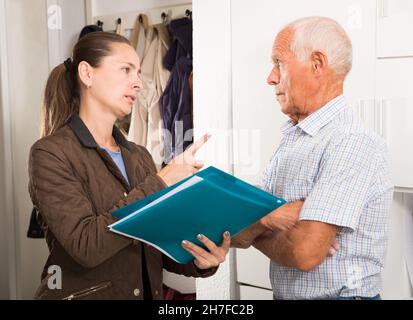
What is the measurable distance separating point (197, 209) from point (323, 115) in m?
0.29

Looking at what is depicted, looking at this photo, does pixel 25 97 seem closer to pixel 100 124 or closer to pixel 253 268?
pixel 100 124

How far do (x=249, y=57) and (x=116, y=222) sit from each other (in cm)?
42

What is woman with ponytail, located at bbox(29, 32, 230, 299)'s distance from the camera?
750mm

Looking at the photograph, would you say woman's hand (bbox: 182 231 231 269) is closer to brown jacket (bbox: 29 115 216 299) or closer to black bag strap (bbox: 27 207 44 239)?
brown jacket (bbox: 29 115 216 299)

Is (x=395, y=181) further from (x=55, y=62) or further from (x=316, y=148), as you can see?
(x=55, y=62)

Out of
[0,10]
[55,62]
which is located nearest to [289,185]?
[55,62]

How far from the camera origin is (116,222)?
0.72 metres

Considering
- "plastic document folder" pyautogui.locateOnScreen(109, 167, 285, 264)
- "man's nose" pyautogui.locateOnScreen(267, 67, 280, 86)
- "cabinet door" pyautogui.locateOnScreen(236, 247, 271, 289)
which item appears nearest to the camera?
"plastic document folder" pyautogui.locateOnScreen(109, 167, 285, 264)

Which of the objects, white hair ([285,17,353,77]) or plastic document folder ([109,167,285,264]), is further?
white hair ([285,17,353,77])

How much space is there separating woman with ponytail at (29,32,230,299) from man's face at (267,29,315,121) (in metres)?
0.17

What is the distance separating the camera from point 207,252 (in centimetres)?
79

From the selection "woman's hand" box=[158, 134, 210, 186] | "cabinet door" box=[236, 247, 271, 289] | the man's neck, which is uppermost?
the man's neck

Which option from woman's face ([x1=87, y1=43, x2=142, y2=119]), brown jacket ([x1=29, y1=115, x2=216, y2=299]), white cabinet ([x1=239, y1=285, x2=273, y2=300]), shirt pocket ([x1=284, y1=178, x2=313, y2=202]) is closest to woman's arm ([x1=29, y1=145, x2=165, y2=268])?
brown jacket ([x1=29, y1=115, x2=216, y2=299])

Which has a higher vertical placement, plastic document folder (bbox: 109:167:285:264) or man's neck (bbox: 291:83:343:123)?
man's neck (bbox: 291:83:343:123)
